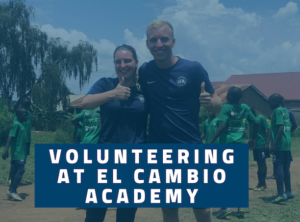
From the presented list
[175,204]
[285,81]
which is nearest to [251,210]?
[175,204]

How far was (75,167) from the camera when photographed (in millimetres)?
4090

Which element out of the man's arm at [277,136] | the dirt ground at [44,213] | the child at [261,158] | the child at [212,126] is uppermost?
the child at [212,126]

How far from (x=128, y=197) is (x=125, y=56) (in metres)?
1.29

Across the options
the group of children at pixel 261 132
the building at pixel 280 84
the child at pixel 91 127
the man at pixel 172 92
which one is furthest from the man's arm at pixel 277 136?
the building at pixel 280 84

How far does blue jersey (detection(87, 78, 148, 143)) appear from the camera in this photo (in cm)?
361

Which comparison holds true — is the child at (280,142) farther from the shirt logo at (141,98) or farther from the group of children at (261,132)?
the shirt logo at (141,98)

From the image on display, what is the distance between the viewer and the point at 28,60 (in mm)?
30047

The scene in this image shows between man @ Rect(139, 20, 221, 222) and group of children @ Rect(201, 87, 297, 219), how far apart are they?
295 centimetres

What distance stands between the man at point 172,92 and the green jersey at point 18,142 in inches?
200

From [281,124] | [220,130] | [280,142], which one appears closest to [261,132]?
[280,142]

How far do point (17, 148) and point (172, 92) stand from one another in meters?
5.36

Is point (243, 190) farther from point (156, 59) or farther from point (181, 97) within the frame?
point (156, 59)

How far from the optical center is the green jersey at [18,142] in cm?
818

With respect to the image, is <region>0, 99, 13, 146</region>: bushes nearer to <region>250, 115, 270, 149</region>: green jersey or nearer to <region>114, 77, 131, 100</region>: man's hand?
<region>250, 115, 270, 149</region>: green jersey
